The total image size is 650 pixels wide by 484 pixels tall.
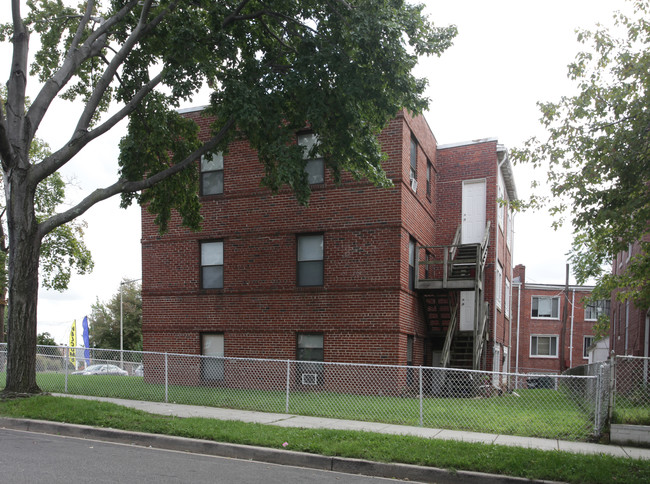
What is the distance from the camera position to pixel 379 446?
8.12 meters

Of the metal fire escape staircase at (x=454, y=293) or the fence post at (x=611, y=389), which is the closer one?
the fence post at (x=611, y=389)

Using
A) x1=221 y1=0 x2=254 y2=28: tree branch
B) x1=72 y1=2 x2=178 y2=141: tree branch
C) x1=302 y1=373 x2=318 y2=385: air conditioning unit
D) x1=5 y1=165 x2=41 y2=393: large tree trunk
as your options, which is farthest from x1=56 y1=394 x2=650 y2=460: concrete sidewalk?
x1=221 y1=0 x2=254 y2=28: tree branch

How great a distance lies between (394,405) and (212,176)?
32.2ft

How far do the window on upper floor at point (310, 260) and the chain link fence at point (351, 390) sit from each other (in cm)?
246

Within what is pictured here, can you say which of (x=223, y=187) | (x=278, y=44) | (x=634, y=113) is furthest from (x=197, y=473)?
(x=223, y=187)

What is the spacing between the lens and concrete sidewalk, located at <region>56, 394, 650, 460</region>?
28.8 ft

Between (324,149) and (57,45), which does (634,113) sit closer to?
(324,149)

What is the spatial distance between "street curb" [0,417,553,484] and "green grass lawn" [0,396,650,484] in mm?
155

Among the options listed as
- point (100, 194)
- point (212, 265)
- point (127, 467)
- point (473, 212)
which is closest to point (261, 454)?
point (127, 467)

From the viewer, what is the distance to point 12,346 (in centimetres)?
1167

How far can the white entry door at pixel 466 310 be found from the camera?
2069 cm

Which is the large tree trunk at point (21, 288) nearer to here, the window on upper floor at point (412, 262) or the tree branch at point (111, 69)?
the tree branch at point (111, 69)

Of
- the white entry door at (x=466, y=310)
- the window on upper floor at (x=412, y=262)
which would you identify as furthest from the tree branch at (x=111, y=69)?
the white entry door at (x=466, y=310)

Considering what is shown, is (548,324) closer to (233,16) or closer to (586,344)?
(586,344)
